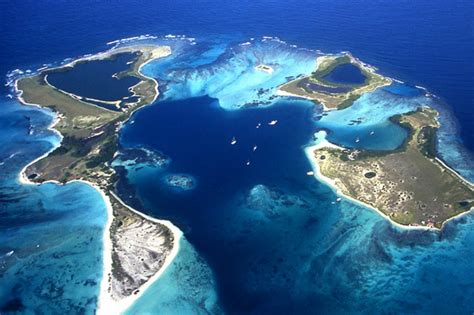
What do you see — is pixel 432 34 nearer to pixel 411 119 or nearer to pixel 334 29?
pixel 334 29

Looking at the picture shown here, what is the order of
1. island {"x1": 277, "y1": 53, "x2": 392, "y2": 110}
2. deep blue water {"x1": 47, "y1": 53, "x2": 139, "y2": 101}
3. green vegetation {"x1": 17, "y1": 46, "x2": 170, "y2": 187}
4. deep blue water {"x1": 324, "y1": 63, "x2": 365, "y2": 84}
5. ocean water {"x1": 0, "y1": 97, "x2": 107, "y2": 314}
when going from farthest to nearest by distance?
1. deep blue water {"x1": 324, "y1": 63, "x2": 365, "y2": 84}
2. deep blue water {"x1": 47, "y1": 53, "x2": 139, "y2": 101}
3. island {"x1": 277, "y1": 53, "x2": 392, "y2": 110}
4. green vegetation {"x1": 17, "y1": 46, "x2": 170, "y2": 187}
5. ocean water {"x1": 0, "y1": 97, "x2": 107, "y2": 314}

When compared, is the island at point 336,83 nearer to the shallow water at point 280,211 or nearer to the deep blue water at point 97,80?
the shallow water at point 280,211

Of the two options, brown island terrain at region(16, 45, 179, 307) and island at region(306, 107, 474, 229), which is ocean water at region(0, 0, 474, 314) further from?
island at region(306, 107, 474, 229)

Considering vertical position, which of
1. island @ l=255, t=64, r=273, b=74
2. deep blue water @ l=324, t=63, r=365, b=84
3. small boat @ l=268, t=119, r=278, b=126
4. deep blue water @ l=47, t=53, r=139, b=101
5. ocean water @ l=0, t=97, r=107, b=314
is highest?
deep blue water @ l=324, t=63, r=365, b=84

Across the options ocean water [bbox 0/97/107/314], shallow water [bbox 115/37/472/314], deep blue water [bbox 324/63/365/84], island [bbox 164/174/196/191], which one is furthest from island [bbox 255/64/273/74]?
ocean water [bbox 0/97/107/314]

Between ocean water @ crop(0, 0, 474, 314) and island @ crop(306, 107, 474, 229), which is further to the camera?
island @ crop(306, 107, 474, 229)

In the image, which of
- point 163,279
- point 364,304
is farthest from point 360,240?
point 163,279

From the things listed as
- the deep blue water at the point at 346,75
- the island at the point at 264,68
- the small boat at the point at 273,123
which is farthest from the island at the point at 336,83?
the small boat at the point at 273,123
